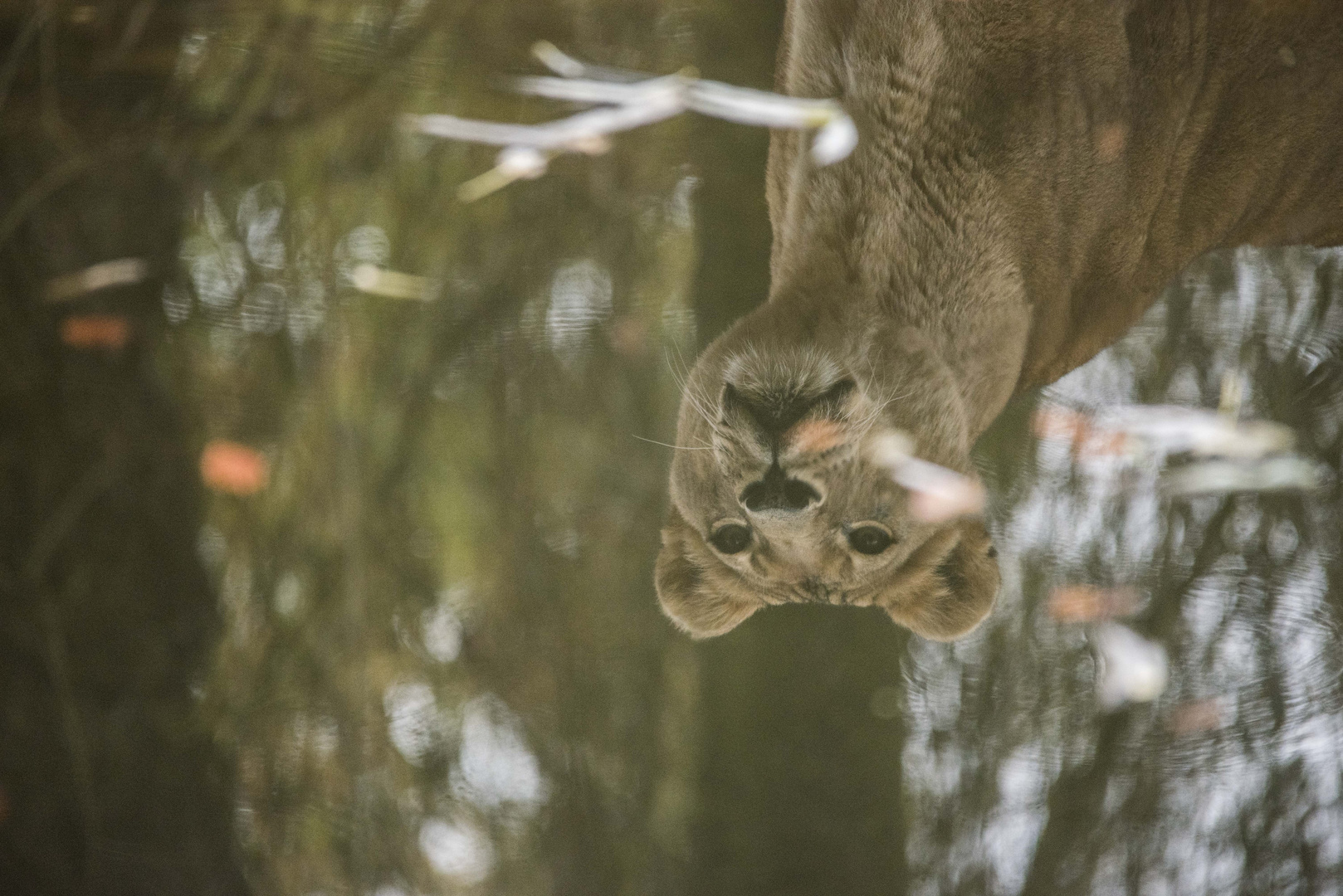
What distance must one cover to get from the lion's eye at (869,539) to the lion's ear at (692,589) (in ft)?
0.68

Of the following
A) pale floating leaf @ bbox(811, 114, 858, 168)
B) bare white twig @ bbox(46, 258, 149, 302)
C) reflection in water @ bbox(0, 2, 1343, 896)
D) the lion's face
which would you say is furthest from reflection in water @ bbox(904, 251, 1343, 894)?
bare white twig @ bbox(46, 258, 149, 302)

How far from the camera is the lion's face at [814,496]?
133 cm

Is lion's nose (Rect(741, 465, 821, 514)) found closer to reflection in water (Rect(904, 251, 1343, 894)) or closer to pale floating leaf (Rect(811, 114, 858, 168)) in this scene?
reflection in water (Rect(904, 251, 1343, 894))

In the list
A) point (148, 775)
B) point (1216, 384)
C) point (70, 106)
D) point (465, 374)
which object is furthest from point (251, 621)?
point (1216, 384)

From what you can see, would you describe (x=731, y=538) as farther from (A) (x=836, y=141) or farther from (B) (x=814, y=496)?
(A) (x=836, y=141)

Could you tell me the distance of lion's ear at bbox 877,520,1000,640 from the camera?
1.43m

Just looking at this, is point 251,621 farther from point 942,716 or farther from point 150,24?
point 942,716

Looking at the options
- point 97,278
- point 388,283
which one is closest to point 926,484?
point 388,283

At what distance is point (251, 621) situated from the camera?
1808 millimetres

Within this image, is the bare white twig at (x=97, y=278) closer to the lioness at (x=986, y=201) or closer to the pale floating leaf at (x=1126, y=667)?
the lioness at (x=986, y=201)

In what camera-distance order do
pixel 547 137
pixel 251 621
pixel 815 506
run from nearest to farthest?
pixel 815 506 → pixel 547 137 → pixel 251 621

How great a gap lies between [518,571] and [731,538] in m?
0.46

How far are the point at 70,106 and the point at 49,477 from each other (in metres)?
0.71

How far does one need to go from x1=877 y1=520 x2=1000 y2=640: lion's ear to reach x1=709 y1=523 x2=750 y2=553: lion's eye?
236mm
